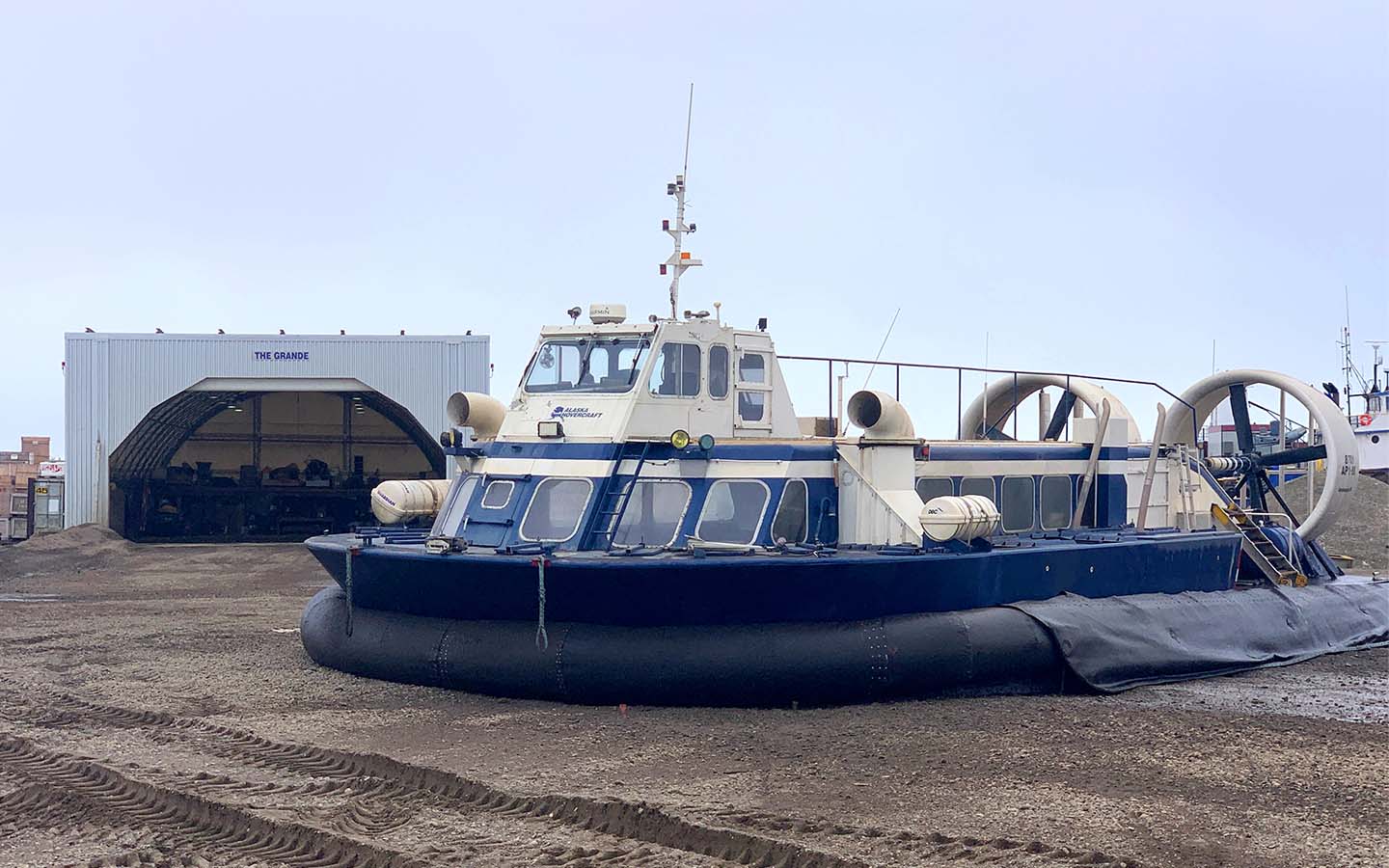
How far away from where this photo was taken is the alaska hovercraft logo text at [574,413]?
376 inches

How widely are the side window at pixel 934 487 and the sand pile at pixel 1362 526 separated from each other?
1104 cm

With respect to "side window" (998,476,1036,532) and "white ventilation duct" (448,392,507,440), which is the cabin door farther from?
"side window" (998,476,1036,532)

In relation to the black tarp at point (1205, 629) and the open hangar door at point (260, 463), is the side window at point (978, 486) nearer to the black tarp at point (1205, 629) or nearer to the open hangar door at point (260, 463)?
the black tarp at point (1205, 629)

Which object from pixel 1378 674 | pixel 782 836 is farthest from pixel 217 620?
pixel 1378 674

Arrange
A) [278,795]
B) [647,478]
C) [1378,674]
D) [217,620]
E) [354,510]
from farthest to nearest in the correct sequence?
1. [354,510]
2. [217,620]
3. [1378,674]
4. [647,478]
5. [278,795]

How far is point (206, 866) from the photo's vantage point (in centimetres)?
541

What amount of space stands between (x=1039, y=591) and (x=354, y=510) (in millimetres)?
18253

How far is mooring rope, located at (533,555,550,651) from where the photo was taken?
326 inches

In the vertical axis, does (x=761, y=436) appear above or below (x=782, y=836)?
above

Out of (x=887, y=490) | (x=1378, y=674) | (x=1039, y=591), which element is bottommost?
(x=1378, y=674)

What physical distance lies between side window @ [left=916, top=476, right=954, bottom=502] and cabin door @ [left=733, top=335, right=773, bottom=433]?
1.29m

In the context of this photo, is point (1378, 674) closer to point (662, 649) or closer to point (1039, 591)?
point (1039, 591)

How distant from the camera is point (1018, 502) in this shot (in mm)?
11414

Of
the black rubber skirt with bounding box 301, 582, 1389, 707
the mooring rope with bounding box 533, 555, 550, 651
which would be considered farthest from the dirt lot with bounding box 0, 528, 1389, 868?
the mooring rope with bounding box 533, 555, 550, 651
